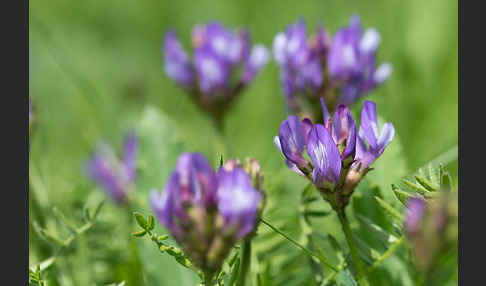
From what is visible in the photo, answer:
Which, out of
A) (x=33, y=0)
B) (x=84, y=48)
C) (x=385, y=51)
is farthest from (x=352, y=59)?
(x=33, y=0)

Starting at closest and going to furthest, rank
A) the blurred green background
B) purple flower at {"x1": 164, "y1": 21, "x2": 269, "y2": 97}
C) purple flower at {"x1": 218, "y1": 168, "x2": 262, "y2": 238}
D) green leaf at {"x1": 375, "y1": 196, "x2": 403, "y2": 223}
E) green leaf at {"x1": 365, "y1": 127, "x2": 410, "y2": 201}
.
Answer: purple flower at {"x1": 218, "y1": 168, "x2": 262, "y2": 238}
green leaf at {"x1": 375, "y1": 196, "x2": 403, "y2": 223}
green leaf at {"x1": 365, "y1": 127, "x2": 410, "y2": 201}
the blurred green background
purple flower at {"x1": 164, "y1": 21, "x2": 269, "y2": 97}

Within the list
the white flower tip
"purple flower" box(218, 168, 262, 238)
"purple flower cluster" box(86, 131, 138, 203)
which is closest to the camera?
"purple flower" box(218, 168, 262, 238)

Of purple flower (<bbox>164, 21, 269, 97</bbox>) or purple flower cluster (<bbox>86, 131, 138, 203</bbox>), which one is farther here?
purple flower cluster (<bbox>86, 131, 138, 203</bbox>)

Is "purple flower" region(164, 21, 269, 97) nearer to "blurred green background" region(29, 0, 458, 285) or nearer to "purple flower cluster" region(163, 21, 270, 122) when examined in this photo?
"purple flower cluster" region(163, 21, 270, 122)

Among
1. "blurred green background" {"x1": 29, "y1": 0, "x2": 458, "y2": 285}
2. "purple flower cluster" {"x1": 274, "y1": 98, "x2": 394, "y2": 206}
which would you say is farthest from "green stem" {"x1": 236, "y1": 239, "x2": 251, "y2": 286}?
"blurred green background" {"x1": 29, "y1": 0, "x2": 458, "y2": 285}

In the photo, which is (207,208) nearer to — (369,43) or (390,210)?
(390,210)

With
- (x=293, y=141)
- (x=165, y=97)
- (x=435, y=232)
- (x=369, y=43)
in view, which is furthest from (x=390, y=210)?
(x=165, y=97)

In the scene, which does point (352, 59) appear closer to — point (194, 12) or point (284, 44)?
point (284, 44)
